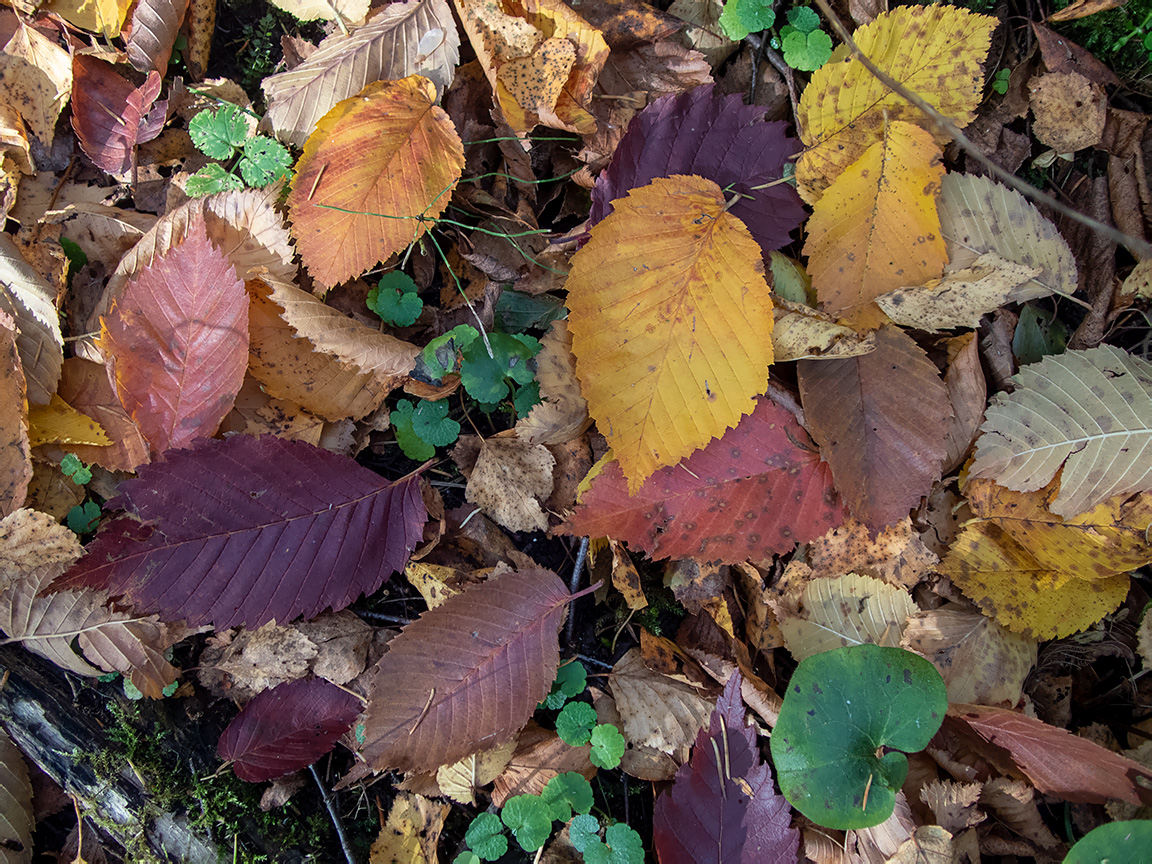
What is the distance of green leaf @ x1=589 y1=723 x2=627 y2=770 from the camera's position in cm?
202

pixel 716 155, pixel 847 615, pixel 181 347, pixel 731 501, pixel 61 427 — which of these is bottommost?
pixel 847 615

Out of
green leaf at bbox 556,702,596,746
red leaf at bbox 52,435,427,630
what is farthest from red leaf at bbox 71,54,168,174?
green leaf at bbox 556,702,596,746

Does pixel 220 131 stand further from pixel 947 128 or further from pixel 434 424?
pixel 947 128

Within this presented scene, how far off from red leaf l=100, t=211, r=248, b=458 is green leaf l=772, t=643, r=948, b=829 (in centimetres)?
187

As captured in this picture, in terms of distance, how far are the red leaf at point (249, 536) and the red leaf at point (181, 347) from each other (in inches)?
5.5

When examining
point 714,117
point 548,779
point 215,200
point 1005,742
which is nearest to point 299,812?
point 548,779

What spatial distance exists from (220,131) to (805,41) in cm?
186

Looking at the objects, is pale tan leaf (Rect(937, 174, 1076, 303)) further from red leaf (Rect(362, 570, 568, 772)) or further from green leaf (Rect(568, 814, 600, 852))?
green leaf (Rect(568, 814, 600, 852))

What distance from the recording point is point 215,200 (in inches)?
84.9

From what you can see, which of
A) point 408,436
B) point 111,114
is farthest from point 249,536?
point 111,114

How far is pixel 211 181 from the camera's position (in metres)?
2.17

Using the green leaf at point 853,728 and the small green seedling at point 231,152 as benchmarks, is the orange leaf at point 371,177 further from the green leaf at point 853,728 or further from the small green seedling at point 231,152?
the green leaf at point 853,728

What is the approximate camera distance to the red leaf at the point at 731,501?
197 cm

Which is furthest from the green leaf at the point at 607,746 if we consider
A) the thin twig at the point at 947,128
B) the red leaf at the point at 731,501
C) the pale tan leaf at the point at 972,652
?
the thin twig at the point at 947,128
